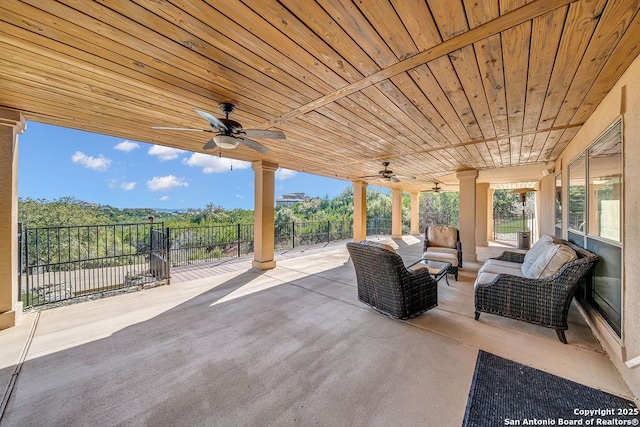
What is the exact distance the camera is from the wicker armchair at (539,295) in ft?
7.61

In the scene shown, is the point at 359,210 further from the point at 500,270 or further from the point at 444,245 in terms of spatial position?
the point at 500,270

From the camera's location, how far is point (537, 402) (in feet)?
5.38

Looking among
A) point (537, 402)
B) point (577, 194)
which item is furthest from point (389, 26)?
point (577, 194)

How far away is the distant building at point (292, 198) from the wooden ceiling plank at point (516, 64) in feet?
49.3

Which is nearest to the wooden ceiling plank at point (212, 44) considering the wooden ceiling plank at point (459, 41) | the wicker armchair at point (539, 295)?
the wooden ceiling plank at point (459, 41)

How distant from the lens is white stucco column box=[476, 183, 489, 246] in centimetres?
853

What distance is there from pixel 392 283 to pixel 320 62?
239cm

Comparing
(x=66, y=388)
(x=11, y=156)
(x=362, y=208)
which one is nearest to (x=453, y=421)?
(x=66, y=388)

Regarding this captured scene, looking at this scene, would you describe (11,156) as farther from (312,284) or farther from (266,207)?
(312,284)

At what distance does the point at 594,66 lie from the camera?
1.85 m

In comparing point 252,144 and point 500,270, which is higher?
point 252,144

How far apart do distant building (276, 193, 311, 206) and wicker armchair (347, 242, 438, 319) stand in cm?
1409

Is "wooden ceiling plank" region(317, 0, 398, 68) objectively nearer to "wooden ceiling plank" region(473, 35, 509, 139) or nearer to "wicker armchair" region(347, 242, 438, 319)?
"wooden ceiling plank" region(473, 35, 509, 139)

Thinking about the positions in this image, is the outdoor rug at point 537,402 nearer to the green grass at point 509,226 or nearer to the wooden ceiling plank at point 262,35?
the wooden ceiling plank at point 262,35
